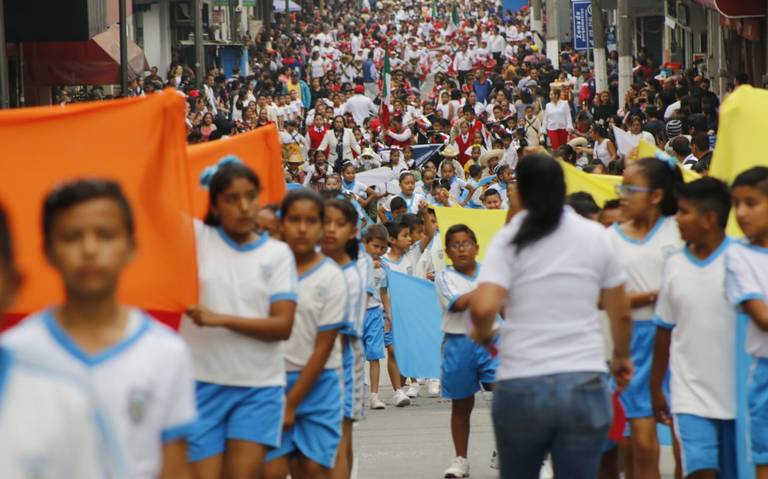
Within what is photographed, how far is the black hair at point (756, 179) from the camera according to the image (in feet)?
21.6

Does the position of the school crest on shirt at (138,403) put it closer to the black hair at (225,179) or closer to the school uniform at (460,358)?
the black hair at (225,179)

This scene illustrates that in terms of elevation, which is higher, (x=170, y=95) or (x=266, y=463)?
(x=170, y=95)

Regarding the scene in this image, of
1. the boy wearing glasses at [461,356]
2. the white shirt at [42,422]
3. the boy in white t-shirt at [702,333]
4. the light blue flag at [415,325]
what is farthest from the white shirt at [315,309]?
the light blue flag at [415,325]

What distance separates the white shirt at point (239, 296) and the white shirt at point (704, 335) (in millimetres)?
1562

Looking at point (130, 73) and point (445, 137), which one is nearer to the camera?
point (445, 137)

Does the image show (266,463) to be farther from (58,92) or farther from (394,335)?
(58,92)

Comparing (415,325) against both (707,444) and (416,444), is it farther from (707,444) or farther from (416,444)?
(707,444)

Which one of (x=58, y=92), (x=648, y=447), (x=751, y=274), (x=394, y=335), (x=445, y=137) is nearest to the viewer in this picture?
(x=751, y=274)

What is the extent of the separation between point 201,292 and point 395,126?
21.3 metres

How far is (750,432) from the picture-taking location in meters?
6.73

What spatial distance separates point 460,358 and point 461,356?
0.04 ft

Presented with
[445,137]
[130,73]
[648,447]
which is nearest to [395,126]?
[445,137]

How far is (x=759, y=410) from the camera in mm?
6645

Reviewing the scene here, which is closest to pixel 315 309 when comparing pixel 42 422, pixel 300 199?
pixel 300 199
